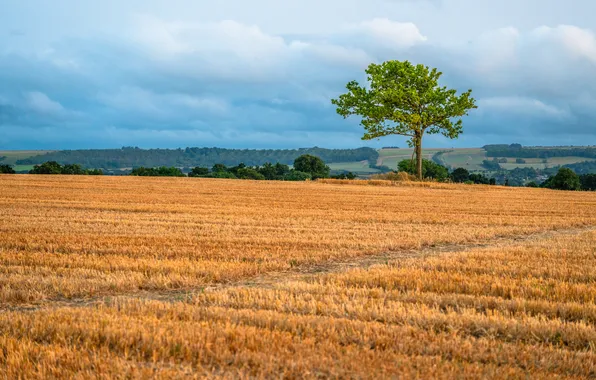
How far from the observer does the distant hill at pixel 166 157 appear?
11094cm

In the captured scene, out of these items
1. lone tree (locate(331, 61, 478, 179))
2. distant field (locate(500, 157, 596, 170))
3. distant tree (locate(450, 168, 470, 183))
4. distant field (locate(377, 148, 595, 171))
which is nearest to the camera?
lone tree (locate(331, 61, 478, 179))

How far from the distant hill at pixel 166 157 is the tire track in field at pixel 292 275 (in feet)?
303

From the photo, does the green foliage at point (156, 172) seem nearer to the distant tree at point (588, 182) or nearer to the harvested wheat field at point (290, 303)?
the distant tree at point (588, 182)

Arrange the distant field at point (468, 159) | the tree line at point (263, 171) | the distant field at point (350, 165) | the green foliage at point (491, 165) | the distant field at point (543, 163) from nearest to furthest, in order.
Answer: the tree line at point (263, 171) < the green foliage at point (491, 165) < the distant field at point (543, 163) < the distant field at point (468, 159) < the distant field at point (350, 165)

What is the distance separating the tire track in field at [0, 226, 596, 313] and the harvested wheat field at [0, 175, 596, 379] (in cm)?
4

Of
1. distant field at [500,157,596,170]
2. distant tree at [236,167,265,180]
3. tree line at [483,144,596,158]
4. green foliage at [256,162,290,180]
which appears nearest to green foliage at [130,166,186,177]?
distant tree at [236,167,265,180]

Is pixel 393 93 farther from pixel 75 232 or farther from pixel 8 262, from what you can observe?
pixel 8 262

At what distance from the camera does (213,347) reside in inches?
231

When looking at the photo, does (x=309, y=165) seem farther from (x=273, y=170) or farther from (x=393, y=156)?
(x=393, y=156)

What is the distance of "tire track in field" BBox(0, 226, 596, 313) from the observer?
27.1 feet

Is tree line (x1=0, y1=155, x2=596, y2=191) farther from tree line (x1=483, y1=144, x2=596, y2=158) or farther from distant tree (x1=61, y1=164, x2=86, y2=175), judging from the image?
tree line (x1=483, y1=144, x2=596, y2=158)

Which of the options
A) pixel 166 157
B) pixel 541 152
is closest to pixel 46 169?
pixel 166 157

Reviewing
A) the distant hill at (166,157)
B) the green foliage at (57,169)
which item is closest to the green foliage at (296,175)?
the green foliage at (57,169)

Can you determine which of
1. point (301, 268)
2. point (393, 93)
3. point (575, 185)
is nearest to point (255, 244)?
point (301, 268)
